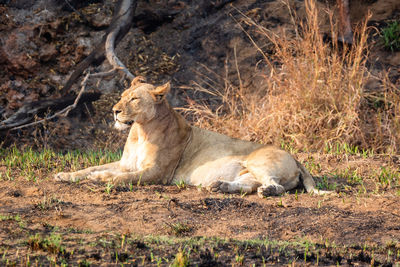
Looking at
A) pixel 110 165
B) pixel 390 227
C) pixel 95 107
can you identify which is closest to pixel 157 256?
pixel 390 227

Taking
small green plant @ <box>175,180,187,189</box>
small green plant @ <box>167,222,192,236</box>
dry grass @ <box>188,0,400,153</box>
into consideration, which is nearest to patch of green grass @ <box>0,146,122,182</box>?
small green plant @ <box>175,180,187,189</box>

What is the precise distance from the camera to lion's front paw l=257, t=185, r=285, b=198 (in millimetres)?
A: 5914

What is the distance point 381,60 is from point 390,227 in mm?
7694

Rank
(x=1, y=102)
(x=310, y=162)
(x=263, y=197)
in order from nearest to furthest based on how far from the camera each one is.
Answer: (x=263, y=197)
(x=310, y=162)
(x=1, y=102)

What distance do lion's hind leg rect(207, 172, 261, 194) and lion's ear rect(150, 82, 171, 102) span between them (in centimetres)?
117

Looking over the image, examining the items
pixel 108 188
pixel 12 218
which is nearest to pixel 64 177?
pixel 108 188

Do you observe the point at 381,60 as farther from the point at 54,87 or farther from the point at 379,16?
the point at 54,87

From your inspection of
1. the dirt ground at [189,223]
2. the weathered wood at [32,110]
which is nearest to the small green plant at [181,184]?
the dirt ground at [189,223]

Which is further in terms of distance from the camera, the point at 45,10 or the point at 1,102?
the point at 45,10

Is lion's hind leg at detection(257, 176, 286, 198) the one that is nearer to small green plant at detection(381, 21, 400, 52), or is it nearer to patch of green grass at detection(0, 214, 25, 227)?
patch of green grass at detection(0, 214, 25, 227)

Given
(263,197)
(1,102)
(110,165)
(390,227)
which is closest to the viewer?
(390,227)

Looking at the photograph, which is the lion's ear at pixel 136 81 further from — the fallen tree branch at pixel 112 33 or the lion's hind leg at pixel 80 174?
the fallen tree branch at pixel 112 33

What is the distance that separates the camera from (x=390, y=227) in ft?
16.4

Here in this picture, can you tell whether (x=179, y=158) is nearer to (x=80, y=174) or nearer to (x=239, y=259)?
(x=80, y=174)
